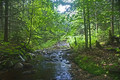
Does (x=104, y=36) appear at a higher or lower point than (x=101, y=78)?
higher

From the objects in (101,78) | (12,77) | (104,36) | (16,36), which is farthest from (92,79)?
(104,36)

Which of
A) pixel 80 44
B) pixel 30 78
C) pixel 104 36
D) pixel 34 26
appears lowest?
pixel 30 78

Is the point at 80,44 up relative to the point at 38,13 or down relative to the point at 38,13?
down

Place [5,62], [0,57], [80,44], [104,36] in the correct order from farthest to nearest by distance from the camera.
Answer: [104,36] → [80,44] → [0,57] → [5,62]

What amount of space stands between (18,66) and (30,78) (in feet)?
8.54

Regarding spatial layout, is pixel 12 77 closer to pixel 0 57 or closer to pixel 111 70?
pixel 0 57

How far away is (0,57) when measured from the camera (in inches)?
375

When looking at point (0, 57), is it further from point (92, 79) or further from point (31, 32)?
point (92, 79)

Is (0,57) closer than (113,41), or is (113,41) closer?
(0,57)

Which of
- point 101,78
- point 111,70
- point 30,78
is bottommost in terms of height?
point 30,78

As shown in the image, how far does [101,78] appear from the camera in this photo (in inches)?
243

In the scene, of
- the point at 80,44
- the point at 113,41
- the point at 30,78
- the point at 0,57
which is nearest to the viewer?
the point at 30,78

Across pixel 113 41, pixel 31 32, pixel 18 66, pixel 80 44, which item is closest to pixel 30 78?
pixel 18 66

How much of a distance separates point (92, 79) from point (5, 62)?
307 inches
